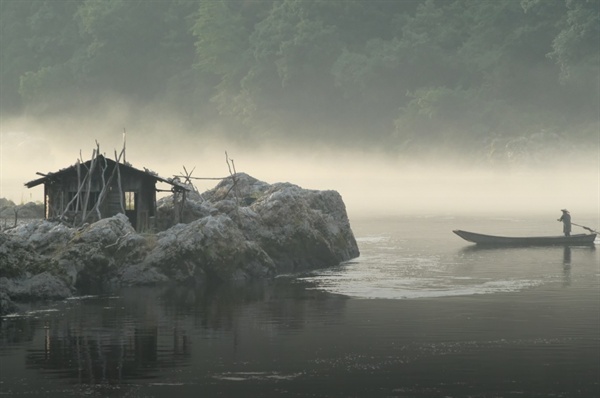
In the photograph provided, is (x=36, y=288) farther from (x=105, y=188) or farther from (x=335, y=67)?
(x=335, y=67)

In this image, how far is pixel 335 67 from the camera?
154 metres

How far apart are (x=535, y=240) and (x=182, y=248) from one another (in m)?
24.0

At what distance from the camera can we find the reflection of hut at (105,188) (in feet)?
189

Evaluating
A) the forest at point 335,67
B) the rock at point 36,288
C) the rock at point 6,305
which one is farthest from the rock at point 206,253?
the forest at point 335,67

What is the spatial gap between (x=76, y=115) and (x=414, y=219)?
101 meters

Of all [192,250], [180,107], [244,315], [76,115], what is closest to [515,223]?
[192,250]

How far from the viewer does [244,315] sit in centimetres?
4200

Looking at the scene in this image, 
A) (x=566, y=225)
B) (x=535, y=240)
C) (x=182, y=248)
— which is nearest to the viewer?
(x=182, y=248)

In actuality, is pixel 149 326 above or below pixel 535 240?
below

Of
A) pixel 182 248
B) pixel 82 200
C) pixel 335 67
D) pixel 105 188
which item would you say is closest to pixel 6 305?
pixel 182 248

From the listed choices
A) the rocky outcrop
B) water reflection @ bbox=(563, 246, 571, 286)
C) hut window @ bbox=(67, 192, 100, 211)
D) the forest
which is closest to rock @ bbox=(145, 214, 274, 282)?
the rocky outcrop

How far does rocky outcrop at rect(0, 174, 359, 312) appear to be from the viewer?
45.8m

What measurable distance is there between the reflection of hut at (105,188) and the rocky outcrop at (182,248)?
1.35 metres

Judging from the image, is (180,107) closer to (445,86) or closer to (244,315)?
(445,86)
